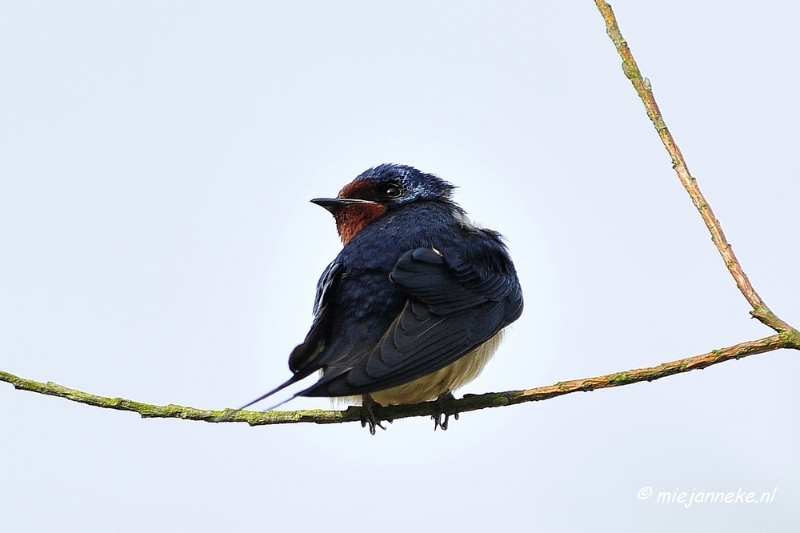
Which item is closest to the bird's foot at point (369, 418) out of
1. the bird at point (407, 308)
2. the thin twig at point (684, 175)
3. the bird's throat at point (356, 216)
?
the bird at point (407, 308)

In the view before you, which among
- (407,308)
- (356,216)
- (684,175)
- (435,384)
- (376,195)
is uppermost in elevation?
(376,195)

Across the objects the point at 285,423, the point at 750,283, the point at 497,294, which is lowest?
the point at 285,423

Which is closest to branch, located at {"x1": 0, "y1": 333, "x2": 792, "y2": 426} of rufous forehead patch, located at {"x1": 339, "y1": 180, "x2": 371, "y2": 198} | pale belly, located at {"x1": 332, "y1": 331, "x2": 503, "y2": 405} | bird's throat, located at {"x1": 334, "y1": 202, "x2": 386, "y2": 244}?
pale belly, located at {"x1": 332, "y1": 331, "x2": 503, "y2": 405}

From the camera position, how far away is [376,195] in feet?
15.6

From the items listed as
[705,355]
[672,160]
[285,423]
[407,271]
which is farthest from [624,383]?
[407,271]

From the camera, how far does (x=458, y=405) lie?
11.0 feet

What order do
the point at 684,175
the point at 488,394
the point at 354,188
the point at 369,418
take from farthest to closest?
the point at 354,188
the point at 369,418
the point at 488,394
the point at 684,175

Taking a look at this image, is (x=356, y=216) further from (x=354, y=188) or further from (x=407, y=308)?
(x=407, y=308)

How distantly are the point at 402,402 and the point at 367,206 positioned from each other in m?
1.23

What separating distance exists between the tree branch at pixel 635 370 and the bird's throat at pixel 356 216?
75.9 inches

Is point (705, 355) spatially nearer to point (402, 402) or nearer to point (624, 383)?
point (624, 383)

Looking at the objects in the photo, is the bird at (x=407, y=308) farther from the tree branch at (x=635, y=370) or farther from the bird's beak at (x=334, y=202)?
the tree branch at (x=635, y=370)

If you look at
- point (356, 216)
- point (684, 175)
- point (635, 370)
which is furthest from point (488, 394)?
point (356, 216)

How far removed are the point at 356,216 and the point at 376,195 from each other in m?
0.19
